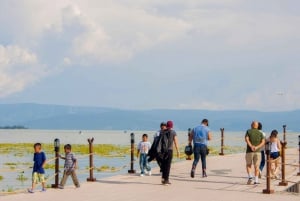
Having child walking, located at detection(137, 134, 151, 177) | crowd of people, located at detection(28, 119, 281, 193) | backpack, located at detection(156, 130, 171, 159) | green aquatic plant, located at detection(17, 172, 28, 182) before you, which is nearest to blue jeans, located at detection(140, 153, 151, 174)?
child walking, located at detection(137, 134, 151, 177)

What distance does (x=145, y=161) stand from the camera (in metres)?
20.5

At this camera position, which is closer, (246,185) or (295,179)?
(246,185)

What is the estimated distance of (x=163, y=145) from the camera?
17891 mm

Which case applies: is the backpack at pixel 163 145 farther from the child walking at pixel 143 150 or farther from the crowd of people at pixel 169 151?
the child walking at pixel 143 150

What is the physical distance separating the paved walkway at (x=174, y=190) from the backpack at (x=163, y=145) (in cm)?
91

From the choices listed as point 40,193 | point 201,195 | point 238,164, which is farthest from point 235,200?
point 238,164

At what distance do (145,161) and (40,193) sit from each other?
5.44 m

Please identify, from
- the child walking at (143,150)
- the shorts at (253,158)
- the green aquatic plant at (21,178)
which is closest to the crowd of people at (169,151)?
the shorts at (253,158)

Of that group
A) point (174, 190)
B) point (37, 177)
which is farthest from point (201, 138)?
point (37, 177)

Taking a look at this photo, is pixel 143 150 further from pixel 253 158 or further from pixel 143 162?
pixel 253 158

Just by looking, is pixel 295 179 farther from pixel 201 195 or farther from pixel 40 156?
→ pixel 40 156

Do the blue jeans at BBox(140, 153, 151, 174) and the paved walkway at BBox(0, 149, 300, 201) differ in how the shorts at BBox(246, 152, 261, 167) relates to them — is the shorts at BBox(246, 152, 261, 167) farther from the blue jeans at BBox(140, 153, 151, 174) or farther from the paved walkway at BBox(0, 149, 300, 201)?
the blue jeans at BBox(140, 153, 151, 174)

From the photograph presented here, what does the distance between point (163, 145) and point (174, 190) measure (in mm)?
1738

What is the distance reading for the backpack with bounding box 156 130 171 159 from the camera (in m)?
17.8
